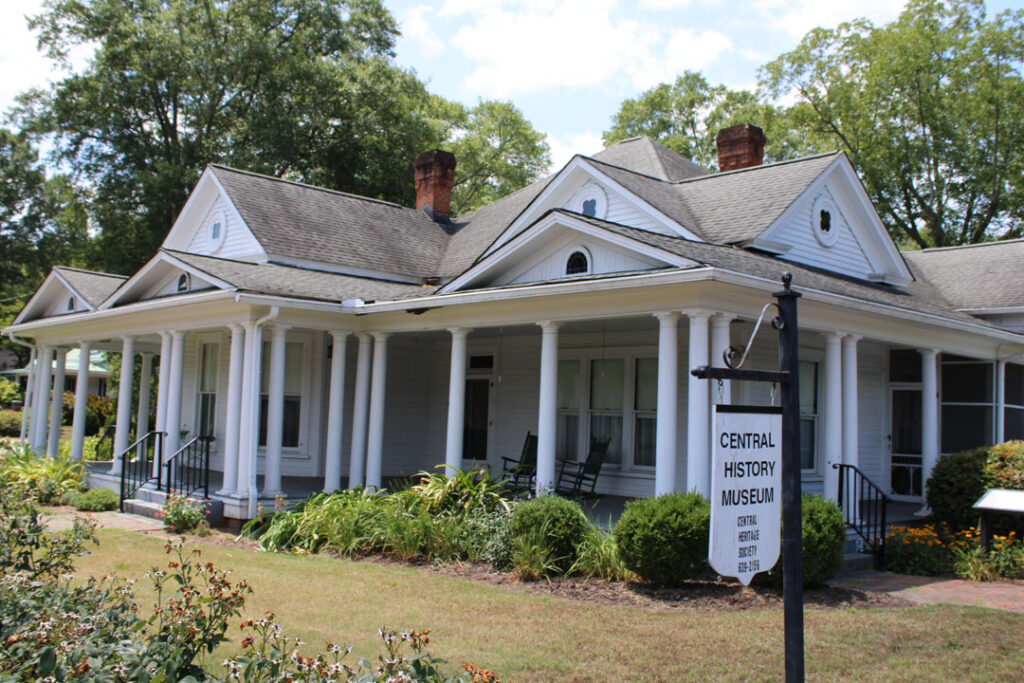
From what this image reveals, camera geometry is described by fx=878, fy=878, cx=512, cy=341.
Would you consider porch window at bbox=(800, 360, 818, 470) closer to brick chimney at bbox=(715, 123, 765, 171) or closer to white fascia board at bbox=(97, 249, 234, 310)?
brick chimney at bbox=(715, 123, 765, 171)

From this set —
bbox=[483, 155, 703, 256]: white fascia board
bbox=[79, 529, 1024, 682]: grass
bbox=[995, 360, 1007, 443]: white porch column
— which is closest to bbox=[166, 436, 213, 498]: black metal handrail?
bbox=[79, 529, 1024, 682]: grass

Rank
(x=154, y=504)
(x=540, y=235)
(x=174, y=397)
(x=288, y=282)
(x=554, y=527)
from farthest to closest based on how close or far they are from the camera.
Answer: (x=174, y=397), (x=154, y=504), (x=288, y=282), (x=540, y=235), (x=554, y=527)

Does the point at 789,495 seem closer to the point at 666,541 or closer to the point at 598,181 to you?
the point at 666,541

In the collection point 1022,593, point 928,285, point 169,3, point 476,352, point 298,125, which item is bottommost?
point 1022,593

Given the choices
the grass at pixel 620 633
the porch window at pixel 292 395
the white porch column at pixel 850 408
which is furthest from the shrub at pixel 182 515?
the white porch column at pixel 850 408

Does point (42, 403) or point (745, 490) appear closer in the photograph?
point (745, 490)

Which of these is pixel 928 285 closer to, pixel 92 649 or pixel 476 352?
pixel 476 352

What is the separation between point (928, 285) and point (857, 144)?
18.9 meters

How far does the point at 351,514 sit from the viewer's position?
38.6ft

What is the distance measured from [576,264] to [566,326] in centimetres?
296

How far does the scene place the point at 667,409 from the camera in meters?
10.5

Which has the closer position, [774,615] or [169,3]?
[774,615]

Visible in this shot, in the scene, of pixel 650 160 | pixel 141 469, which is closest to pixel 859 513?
pixel 650 160

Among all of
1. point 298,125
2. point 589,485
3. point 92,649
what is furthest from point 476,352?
point 298,125
